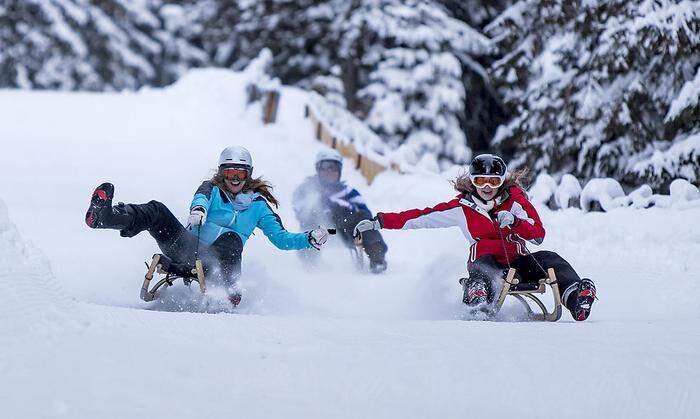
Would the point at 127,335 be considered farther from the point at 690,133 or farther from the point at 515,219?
the point at 690,133

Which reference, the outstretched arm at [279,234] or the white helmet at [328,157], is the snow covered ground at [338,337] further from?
the white helmet at [328,157]

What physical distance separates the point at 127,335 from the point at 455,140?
54.9 ft

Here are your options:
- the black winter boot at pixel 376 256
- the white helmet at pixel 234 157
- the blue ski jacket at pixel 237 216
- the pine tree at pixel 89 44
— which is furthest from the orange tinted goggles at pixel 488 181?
the pine tree at pixel 89 44

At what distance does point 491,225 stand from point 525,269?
46cm

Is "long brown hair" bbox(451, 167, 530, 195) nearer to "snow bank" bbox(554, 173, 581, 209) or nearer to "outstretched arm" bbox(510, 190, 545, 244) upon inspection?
"outstretched arm" bbox(510, 190, 545, 244)

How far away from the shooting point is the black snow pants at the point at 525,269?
5.95m

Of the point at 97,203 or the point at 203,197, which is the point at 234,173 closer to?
the point at 203,197

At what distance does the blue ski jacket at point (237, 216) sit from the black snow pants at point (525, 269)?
1567 mm

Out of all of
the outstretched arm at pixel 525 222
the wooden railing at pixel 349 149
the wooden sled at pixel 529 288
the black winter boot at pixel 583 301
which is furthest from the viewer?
the wooden railing at pixel 349 149

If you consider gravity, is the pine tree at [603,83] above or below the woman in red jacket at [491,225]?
below

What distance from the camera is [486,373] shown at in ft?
12.4

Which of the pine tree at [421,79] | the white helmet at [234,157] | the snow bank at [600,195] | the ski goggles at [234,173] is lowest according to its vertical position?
the pine tree at [421,79]

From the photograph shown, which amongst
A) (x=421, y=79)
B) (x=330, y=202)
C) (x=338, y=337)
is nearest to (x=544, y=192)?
(x=330, y=202)

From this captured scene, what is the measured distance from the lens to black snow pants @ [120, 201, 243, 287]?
20.8 ft
